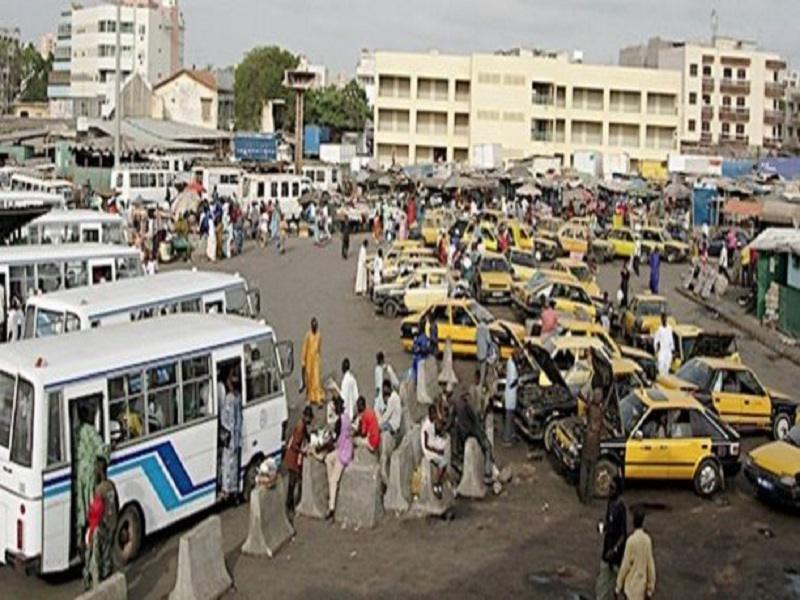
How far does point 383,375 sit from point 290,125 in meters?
97.6

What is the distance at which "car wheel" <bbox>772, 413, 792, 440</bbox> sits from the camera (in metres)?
20.4

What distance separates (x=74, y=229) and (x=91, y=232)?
0.49 m

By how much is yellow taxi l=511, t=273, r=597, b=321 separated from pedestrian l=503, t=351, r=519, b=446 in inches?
404

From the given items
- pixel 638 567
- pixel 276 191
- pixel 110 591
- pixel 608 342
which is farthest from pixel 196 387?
pixel 276 191

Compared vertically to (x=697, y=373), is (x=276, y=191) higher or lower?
higher

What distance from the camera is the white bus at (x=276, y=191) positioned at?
55844 millimetres

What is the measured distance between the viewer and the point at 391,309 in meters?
31.1

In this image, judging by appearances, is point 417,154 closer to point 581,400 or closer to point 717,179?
point 717,179

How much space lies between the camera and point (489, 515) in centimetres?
1513

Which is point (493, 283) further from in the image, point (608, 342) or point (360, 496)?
point (360, 496)

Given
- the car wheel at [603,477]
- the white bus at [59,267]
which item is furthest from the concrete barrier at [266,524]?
the white bus at [59,267]

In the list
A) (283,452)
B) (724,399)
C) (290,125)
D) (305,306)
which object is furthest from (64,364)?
(290,125)

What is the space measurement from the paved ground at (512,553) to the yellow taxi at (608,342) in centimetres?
478

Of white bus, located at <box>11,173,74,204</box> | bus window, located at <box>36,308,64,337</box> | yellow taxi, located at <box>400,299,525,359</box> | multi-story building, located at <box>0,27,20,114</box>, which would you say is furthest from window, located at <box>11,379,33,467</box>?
multi-story building, located at <box>0,27,20,114</box>
